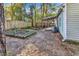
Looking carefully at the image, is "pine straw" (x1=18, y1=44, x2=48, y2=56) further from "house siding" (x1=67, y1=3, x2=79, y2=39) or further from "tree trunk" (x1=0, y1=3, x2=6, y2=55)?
"house siding" (x1=67, y1=3, x2=79, y2=39)

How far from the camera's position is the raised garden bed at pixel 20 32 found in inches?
88.5

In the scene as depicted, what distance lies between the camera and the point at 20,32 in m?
2.26

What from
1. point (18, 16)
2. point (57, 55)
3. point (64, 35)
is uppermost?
point (18, 16)

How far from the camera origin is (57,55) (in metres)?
2.25

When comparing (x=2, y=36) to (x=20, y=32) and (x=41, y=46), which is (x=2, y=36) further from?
(x=41, y=46)

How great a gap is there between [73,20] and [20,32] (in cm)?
53

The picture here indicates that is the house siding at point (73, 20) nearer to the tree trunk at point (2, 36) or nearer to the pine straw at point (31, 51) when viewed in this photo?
the pine straw at point (31, 51)

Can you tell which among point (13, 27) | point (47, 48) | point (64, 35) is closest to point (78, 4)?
point (64, 35)

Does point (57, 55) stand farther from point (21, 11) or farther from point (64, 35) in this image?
point (21, 11)

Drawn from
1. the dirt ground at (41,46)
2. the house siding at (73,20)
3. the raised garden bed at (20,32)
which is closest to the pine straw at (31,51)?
the dirt ground at (41,46)

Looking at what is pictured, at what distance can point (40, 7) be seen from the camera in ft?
7.39

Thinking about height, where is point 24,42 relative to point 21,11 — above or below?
below

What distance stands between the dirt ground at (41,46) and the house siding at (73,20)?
12cm

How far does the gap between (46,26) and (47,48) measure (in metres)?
0.22
